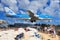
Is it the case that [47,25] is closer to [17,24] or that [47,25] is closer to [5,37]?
[17,24]

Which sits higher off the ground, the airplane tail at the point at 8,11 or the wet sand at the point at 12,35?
the airplane tail at the point at 8,11

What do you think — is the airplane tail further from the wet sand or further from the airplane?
the wet sand

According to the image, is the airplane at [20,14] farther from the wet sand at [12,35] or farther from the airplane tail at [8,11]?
the wet sand at [12,35]

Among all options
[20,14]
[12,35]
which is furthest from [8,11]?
[12,35]

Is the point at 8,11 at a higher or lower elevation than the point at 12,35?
higher

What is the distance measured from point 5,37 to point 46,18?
1.93 ft

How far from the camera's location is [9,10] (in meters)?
2.85

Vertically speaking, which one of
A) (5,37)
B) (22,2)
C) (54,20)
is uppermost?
(22,2)

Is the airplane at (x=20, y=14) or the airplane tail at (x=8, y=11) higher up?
the airplane tail at (x=8, y=11)

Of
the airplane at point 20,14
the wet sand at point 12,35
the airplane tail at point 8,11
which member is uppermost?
the airplane tail at point 8,11

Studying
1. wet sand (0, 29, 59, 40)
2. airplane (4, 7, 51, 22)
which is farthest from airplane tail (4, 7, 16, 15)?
wet sand (0, 29, 59, 40)

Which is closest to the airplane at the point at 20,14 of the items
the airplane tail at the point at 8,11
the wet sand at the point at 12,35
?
the airplane tail at the point at 8,11

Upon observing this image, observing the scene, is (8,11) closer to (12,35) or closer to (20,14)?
(20,14)

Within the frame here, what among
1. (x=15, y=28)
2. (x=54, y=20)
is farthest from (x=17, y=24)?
(x=54, y=20)
